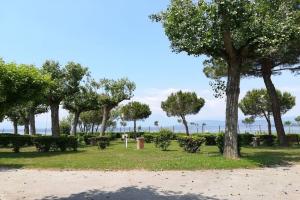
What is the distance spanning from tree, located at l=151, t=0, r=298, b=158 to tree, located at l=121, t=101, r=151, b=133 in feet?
142

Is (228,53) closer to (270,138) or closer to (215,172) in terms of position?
(215,172)

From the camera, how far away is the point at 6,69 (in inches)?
→ 810

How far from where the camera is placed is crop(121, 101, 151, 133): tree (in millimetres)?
61812

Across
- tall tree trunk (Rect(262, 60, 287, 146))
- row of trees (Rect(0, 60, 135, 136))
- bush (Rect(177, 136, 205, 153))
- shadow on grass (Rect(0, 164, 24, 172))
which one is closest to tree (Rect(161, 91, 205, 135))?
row of trees (Rect(0, 60, 135, 136))

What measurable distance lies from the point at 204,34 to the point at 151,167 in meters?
5.95

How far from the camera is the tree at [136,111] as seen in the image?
61.8m

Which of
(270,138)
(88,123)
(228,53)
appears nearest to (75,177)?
(228,53)

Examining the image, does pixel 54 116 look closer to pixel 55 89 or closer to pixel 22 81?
pixel 55 89

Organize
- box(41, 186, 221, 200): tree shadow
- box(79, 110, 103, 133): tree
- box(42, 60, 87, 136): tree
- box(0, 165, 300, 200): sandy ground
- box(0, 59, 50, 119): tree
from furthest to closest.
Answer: box(79, 110, 103, 133): tree < box(42, 60, 87, 136): tree < box(0, 59, 50, 119): tree < box(0, 165, 300, 200): sandy ground < box(41, 186, 221, 200): tree shadow

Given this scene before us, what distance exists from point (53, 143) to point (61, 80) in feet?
38.4

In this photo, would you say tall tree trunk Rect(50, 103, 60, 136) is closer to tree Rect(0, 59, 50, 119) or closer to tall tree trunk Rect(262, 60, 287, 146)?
tree Rect(0, 59, 50, 119)

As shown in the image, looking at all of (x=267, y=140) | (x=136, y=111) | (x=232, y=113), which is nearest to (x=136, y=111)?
(x=136, y=111)

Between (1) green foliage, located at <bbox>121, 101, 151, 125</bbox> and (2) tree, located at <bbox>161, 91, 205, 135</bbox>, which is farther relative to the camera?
(1) green foliage, located at <bbox>121, 101, 151, 125</bbox>

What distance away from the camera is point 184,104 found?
2176 inches
